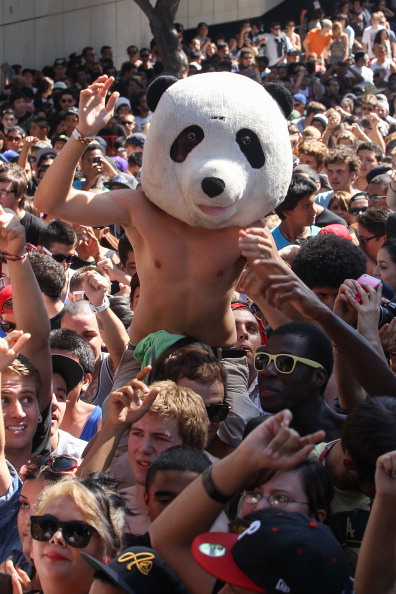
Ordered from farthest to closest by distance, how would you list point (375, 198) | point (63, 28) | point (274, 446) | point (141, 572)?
1. point (63, 28)
2. point (375, 198)
3. point (141, 572)
4. point (274, 446)

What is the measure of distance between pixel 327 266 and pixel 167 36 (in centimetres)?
1367

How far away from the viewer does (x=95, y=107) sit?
396 centimetres

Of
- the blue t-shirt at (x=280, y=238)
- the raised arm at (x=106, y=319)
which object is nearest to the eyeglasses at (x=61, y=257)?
the raised arm at (x=106, y=319)

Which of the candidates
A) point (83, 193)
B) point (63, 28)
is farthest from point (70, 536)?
point (63, 28)

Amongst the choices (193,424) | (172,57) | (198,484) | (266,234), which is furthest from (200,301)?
(172,57)

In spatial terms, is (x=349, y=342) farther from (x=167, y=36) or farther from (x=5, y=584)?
(x=167, y=36)

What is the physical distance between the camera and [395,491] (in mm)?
2385

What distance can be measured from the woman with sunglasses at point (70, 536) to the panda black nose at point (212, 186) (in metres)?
1.31

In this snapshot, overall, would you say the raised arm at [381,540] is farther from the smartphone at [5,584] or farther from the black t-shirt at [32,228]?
the black t-shirt at [32,228]

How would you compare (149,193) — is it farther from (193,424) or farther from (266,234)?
(193,424)

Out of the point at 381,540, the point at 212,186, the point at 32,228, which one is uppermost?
the point at 212,186

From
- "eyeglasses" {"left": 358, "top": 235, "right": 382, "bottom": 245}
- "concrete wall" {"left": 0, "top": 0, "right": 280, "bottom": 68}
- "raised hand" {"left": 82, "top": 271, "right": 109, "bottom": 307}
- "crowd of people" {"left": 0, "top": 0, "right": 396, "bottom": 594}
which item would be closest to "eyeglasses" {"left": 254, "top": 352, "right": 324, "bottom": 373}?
"crowd of people" {"left": 0, "top": 0, "right": 396, "bottom": 594}

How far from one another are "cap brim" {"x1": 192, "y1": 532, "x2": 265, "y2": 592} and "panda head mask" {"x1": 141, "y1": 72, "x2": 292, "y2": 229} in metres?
1.80

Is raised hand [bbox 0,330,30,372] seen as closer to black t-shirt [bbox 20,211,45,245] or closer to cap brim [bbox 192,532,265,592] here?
Answer: cap brim [bbox 192,532,265,592]
